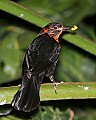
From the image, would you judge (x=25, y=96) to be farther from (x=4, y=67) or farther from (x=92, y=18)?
(x=92, y=18)

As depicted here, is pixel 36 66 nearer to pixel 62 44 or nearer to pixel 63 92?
pixel 63 92

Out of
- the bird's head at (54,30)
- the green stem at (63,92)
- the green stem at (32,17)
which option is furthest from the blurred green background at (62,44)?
the green stem at (63,92)

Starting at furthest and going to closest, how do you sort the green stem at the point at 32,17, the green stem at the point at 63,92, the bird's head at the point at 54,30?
the bird's head at the point at 54,30
the green stem at the point at 32,17
the green stem at the point at 63,92

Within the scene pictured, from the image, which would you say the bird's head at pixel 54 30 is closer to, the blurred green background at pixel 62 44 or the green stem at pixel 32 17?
the green stem at pixel 32 17

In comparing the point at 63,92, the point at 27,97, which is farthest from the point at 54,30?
the point at 63,92

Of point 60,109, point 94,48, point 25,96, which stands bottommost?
point 60,109

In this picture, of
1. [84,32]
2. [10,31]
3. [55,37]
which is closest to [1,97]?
[55,37]

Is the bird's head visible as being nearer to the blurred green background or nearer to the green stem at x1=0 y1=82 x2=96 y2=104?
the blurred green background
